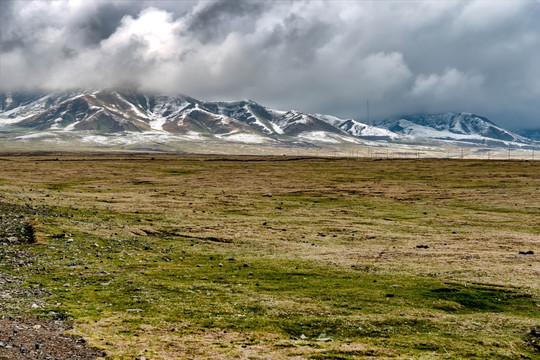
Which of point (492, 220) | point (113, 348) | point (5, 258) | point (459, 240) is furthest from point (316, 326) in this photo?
point (492, 220)

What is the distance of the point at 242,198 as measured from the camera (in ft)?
259

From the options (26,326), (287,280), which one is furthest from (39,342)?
(287,280)

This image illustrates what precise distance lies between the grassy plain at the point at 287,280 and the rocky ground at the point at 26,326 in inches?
24.7

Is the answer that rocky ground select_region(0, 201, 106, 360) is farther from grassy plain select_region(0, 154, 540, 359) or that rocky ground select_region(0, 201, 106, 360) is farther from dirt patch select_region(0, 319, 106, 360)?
grassy plain select_region(0, 154, 540, 359)

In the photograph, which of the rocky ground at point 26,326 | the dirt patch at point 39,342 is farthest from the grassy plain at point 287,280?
the dirt patch at point 39,342

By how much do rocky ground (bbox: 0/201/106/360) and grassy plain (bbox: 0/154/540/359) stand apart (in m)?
0.63

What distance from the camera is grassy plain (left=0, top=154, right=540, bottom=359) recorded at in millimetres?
18484

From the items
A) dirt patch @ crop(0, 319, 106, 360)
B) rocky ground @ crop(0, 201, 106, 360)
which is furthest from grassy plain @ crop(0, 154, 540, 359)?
dirt patch @ crop(0, 319, 106, 360)

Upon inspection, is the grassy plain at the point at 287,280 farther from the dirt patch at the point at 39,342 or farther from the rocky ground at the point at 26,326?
the dirt patch at the point at 39,342

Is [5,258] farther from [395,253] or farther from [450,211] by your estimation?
[450,211]

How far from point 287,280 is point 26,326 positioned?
1503 cm

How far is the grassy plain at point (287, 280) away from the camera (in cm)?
1848

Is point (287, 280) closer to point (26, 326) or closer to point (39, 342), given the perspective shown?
point (26, 326)

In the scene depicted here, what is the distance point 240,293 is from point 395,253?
1747 centimetres
